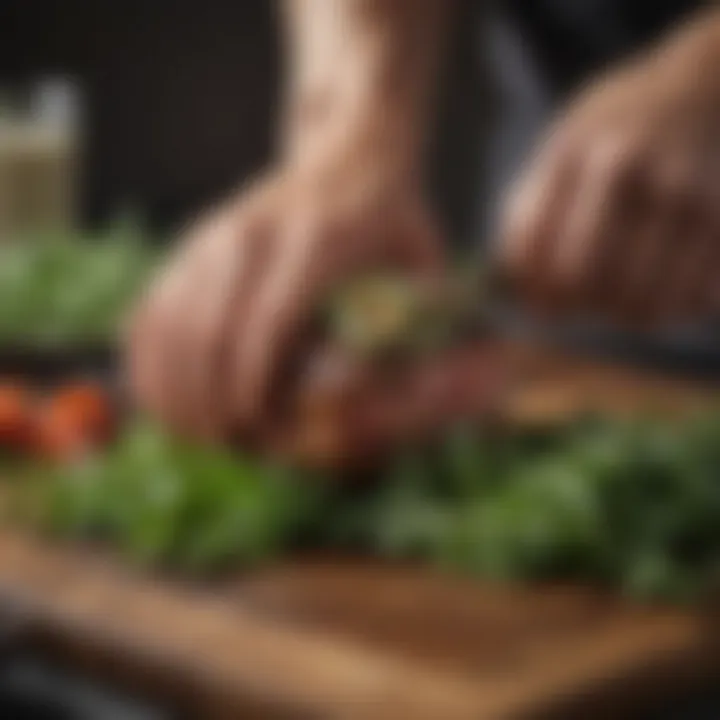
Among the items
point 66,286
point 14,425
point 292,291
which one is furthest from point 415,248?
point 66,286

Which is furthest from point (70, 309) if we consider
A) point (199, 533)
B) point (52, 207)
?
point (199, 533)

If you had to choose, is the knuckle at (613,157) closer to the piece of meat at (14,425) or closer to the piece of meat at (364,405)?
the piece of meat at (364,405)

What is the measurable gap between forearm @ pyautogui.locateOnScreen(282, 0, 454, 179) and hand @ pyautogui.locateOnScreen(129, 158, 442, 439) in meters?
0.01

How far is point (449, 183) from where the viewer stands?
0.90m

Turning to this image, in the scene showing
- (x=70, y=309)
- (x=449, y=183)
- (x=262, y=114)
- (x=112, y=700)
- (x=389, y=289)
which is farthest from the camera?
(x=262, y=114)

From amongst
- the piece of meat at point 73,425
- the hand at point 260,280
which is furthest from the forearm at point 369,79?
the piece of meat at point 73,425

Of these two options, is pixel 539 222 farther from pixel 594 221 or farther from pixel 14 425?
pixel 14 425

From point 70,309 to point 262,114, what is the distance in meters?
0.34

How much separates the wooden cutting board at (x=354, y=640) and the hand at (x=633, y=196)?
89 mm

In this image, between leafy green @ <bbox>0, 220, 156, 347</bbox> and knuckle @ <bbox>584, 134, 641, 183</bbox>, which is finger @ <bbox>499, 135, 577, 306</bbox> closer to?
knuckle @ <bbox>584, 134, 641, 183</bbox>

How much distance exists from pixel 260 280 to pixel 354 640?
0.50ft

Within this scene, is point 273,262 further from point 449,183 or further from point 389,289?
point 449,183

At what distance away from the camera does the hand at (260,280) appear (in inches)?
22.5

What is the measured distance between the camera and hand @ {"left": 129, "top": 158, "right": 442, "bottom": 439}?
0.57 m
